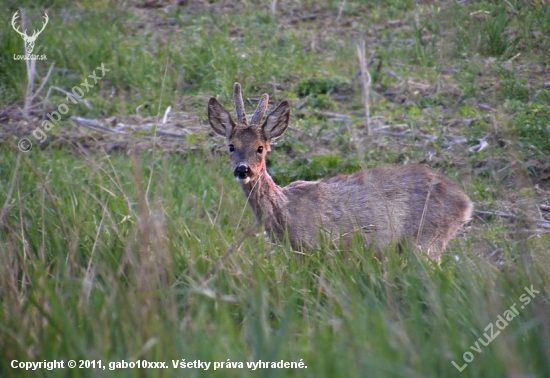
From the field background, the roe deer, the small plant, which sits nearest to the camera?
Answer: the field background

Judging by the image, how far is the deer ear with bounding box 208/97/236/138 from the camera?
632 cm

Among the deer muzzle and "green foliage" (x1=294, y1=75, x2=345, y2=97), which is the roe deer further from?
"green foliage" (x1=294, y1=75, x2=345, y2=97)

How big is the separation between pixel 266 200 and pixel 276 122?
26.2 inches

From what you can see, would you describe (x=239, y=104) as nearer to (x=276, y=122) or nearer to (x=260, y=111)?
(x=260, y=111)

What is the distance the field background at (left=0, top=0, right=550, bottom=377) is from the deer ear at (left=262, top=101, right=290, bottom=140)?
27.0 inches

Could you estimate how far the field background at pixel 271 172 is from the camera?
3.62m

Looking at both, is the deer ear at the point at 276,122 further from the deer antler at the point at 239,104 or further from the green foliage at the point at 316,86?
the green foliage at the point at 316,86

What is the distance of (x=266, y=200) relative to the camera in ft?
20.6

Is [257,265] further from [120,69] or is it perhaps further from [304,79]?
[120,69]

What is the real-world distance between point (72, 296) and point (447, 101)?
507 centimetres

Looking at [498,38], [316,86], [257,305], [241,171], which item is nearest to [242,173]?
[241,171]

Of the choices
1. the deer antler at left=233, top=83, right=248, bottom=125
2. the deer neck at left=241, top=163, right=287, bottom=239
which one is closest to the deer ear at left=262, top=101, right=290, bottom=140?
the deer antler at left=233, top=83, right=248, bottom=125

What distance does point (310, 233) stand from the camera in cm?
605

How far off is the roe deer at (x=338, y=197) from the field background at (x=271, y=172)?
233 mm
